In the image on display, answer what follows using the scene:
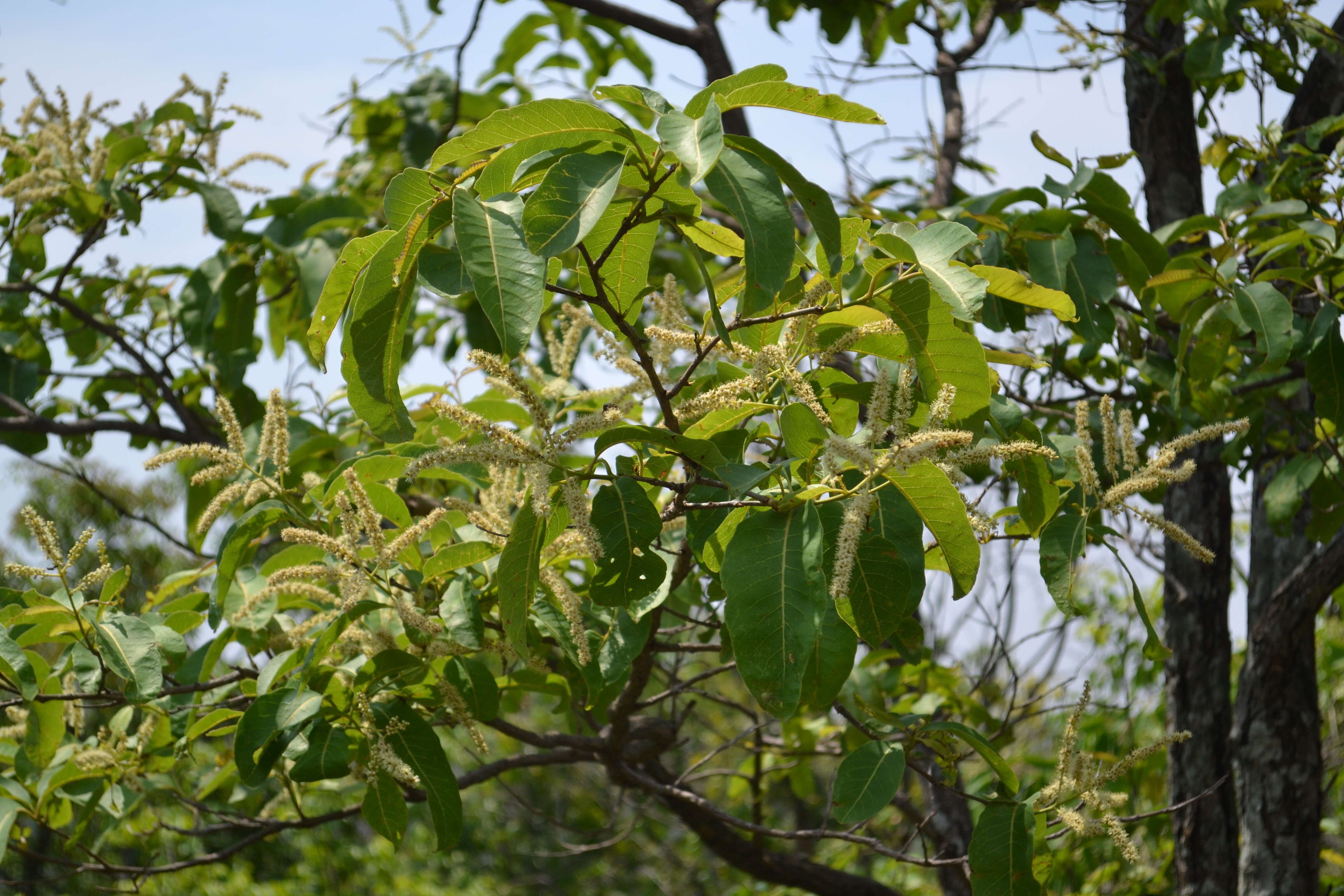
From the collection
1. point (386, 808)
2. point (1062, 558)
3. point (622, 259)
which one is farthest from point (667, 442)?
point (386, 808)

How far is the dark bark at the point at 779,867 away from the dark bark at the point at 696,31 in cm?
201

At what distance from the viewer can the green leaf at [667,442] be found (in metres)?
1.11

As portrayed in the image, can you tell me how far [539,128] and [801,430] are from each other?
0.44 meters

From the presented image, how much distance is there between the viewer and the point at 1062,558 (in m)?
1.39

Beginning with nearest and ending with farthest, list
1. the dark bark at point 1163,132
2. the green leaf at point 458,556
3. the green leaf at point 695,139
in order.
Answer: the green leaf at point 695,139 → the green leaf at point 458,556 → the dark bark at point 1163,132

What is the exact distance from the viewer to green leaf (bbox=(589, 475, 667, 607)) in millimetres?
1261

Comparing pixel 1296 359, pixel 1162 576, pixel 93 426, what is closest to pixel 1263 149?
pixel 1296 359

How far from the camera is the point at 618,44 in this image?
383cm

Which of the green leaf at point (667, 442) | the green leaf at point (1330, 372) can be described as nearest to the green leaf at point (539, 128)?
the green leaf at point (667, 442)

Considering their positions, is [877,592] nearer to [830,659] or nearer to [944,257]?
[830,659]

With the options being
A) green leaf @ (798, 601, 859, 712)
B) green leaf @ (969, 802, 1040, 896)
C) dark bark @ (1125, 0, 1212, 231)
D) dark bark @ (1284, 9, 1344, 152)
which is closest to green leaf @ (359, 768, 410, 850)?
green leaf @ (798, 601, 859, 712)

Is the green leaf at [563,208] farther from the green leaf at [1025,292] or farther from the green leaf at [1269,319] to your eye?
the green leaf at [1269,319]

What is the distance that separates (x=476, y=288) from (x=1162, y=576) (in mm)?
2540

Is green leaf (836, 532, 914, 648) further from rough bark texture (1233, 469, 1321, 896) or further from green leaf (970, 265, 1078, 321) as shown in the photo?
rough bark texture (1233, 469, 1321, 896)
